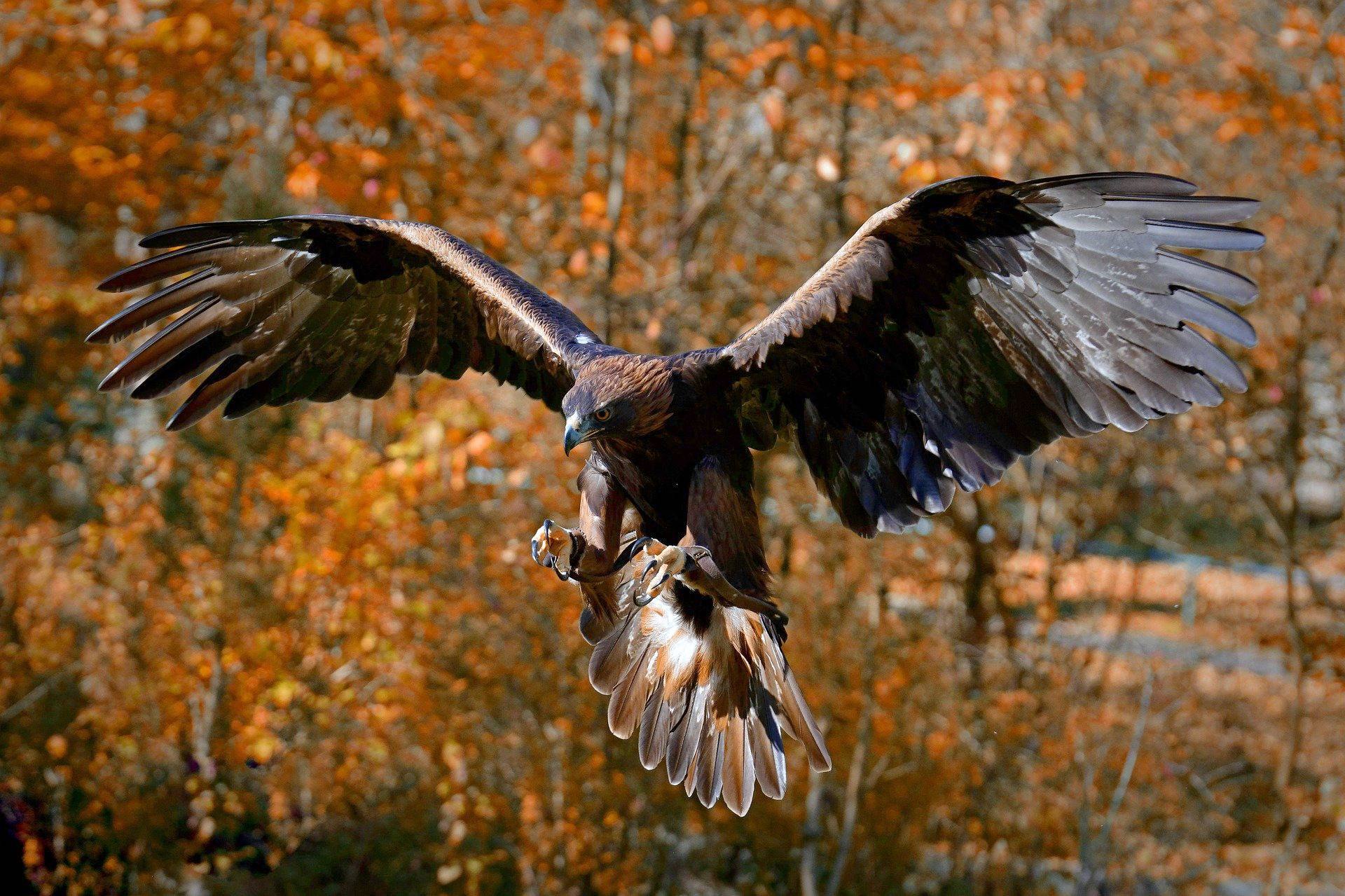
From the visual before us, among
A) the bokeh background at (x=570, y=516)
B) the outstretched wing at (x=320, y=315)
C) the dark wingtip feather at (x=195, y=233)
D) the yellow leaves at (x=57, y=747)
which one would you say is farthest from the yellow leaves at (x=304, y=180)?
the yellow leaves at (x=57, y=747)

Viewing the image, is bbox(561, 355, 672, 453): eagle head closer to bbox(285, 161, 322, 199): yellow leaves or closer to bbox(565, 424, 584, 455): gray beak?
bbox(565, 424, 584, 455): gray beak

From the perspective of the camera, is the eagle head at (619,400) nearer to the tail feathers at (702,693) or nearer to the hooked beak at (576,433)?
the hooked beak at (576,433)

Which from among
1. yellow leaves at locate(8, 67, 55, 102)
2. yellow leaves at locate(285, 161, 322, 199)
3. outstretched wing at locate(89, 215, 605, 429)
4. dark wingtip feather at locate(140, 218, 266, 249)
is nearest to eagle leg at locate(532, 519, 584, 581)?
outstretched wing at locate(89, 215, 605, 429)

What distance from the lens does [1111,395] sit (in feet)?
8.87

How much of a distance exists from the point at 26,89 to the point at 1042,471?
21.0 feet

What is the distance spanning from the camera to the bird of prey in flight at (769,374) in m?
2.55

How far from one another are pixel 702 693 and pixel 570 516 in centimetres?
278

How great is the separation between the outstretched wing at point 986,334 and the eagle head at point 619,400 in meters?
0.18

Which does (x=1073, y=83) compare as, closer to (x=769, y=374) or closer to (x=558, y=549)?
(x=769, y=374)

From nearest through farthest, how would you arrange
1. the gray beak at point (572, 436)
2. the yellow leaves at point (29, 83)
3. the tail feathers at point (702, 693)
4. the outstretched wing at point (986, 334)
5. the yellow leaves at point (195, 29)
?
the gray beak at point (572, 436), the outstretched wing at point (986, 334), the tail feathers at point (702, 693), the yellow leaves at point (195, 29), the yellow leaves at point (29, 83)

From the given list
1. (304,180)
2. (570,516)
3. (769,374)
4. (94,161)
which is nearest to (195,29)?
(304,180)

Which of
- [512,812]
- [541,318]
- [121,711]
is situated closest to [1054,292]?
[541,318]

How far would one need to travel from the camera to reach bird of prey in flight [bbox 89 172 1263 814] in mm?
2551

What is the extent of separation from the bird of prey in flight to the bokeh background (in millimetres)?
2145
